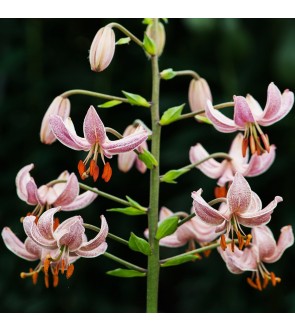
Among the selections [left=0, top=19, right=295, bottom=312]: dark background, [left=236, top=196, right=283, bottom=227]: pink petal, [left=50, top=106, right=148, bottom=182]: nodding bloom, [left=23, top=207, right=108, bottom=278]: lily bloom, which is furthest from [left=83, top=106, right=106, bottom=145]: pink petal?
[left=0, top=19, right=295, bottom=312]: dark background

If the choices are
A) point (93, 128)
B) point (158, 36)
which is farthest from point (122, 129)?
point (93, 128)

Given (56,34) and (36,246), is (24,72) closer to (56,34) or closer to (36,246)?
(56,34)

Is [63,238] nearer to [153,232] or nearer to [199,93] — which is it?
[153,232]

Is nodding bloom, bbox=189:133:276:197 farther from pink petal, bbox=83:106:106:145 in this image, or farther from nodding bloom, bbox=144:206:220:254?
pink petal, bbox=83:106:106:145

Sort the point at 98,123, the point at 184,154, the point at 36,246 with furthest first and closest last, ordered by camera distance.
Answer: the point at 184,154 → the point at 36,246 → the point at 98,123

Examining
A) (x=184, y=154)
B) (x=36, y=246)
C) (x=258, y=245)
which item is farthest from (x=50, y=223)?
(x=184, y=154)

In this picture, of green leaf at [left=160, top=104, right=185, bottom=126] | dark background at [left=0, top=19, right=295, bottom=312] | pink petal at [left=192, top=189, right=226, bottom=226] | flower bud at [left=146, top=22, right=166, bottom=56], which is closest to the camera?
pink petal at [left=192, top=189, right=226, bottom=226]

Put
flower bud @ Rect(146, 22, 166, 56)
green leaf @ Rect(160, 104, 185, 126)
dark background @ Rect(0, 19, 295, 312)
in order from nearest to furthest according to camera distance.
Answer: green leaf @ Rect(160, 104, 185, 126) → flower bud @ Rect(146, 22, 166, 56) → dark background @ Rect(0, 19, 295, 312)
